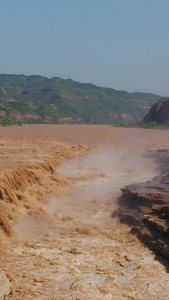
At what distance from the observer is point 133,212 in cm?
1295

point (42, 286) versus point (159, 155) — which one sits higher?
point (159, 155)

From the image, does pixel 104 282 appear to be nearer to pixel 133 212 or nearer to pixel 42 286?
pixel 42 286

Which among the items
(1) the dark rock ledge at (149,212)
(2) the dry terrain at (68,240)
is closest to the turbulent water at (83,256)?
(2) the dry terrain at (68,240)

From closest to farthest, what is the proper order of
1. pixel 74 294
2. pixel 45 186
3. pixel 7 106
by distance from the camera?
pixel 74 294
pixel 45 186
pixel 7 106

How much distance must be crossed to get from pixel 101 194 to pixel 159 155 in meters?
8.96

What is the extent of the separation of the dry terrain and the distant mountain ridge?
46951mm

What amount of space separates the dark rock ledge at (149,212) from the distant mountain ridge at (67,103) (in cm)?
4962

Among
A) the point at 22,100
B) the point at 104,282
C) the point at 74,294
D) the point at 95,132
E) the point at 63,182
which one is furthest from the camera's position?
the point at 22,100

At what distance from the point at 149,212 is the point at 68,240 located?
2.94m

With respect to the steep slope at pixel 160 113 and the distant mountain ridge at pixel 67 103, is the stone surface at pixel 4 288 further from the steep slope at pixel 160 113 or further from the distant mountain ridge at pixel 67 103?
the distant mountain ridge at pixel 67 103

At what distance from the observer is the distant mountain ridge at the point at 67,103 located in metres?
69.4

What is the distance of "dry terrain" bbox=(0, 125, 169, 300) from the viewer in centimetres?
835

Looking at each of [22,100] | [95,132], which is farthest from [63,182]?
[22,100]

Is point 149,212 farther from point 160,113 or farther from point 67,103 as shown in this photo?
point 67,103
